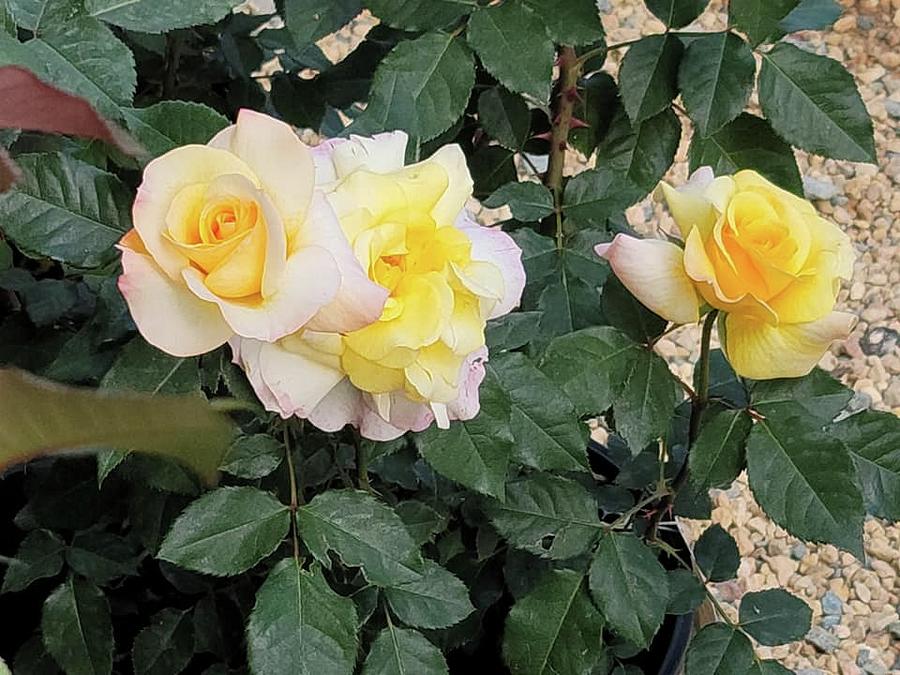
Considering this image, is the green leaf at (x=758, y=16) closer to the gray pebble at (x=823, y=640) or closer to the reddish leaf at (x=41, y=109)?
the reddish leaf at (x=41, y=109)

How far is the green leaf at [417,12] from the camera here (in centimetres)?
55

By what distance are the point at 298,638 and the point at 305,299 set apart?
17cm

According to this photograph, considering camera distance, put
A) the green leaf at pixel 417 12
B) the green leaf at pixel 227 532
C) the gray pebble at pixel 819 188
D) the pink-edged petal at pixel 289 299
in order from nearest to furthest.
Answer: the pink-edged petal at pixel 289 299 < the green leaf at pixel 227 532 < the green leaf at pixel 417 12 < the gray pebble at pixel 819 188

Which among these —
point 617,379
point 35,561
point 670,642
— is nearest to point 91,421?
point 617,379

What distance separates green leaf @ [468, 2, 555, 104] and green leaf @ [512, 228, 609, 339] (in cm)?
10

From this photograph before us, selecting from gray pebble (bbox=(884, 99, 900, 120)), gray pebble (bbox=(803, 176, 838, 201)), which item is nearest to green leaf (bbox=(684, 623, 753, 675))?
gray pebble (bbox=(803, 176, 838, 201))

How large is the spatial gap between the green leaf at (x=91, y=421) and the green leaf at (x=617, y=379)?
347 millimetres

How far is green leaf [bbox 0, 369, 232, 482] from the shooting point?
177 millimetres

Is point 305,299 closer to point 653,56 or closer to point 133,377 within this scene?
point 133,377

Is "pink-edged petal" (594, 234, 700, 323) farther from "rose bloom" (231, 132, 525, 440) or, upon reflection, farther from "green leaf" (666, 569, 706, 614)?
"green leaf" (666, 569, 706, 614)

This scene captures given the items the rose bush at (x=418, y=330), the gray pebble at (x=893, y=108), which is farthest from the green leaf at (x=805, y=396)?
the gray pebble at (x=893, y=108)

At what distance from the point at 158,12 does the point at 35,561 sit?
33cm

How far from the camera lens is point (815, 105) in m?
0.58

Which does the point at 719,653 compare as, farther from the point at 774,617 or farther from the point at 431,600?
the point at 431,600
